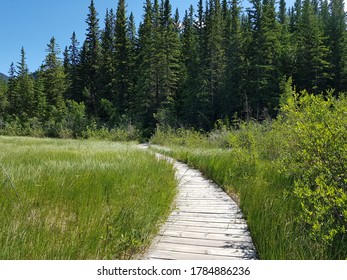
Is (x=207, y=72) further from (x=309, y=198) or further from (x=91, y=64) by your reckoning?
(x=309, y=198)

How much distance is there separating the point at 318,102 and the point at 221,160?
12.9 feet

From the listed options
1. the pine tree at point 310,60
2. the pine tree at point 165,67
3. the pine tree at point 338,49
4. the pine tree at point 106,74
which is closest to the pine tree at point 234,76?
the pine tree at point 165,67

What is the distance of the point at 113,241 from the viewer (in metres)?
2.65

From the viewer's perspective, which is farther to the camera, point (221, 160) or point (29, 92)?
point (29, 92)

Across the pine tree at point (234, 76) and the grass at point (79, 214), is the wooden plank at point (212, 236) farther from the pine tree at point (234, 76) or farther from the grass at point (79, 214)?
the pine tree at point (234, 76)

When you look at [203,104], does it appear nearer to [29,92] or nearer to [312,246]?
[312,246]

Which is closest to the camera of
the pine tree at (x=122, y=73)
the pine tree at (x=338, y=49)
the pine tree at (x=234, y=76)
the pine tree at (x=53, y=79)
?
the pine tree at (x=234, y=76)

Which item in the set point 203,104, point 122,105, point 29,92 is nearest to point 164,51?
point 203,104

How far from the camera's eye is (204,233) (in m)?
3.41

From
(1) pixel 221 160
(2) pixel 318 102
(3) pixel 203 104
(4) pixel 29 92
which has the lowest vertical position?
(1) pixel 221 160

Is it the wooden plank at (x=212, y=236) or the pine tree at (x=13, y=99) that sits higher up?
the pine tree at (x=13, y=99)

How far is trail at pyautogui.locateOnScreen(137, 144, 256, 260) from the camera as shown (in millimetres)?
2846

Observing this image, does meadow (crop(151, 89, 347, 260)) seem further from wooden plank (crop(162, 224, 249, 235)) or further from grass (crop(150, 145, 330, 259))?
wooden plank (crop(162, 224, 249, 235))

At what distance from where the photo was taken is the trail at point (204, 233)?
2846 mm
